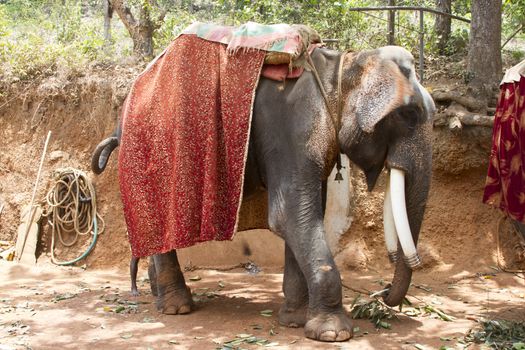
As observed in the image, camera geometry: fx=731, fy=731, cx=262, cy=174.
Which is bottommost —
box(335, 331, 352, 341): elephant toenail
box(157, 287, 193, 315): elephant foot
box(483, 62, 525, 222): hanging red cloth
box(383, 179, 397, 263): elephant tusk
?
box(335, 331, 352, 341): elephant toenail

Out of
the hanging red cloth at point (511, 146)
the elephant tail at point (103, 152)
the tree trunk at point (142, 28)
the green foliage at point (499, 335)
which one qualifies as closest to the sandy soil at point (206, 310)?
the green foliage at point (499, 335)

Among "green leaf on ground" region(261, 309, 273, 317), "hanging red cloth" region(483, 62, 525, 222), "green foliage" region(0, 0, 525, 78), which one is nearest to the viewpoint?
"hanging red cloth" region(483, 62, 525, 222)

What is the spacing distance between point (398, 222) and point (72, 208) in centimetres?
448

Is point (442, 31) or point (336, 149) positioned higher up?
point (442, 31)

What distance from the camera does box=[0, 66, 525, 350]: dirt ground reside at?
16.1ft

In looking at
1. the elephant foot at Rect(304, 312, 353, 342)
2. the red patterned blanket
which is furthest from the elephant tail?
the elephant foot at Rect(304, 312, 353, 342)

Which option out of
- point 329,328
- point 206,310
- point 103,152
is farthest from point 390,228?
point 103,152

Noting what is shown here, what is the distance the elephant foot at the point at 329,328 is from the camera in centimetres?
461

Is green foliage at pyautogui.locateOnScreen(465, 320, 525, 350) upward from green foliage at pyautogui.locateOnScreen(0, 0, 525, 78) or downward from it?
downward

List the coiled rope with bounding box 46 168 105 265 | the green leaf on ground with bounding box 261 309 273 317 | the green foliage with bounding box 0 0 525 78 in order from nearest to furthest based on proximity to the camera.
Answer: the green leaf on ground with bounding box 261 309 273 317
the coiled rope with bounding box 46 168 105 265
the green foliage with bounding box 0 0 525 78

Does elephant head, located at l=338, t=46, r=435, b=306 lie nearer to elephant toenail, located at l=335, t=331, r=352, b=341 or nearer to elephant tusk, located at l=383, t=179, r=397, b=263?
elephant tusk, located at l=383, t=179, r=397, b=263

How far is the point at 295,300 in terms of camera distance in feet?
16.7

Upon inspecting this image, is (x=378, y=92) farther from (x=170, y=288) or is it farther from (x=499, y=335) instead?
(x=170, y=288)

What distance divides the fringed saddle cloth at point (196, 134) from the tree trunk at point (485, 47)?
111 inches
